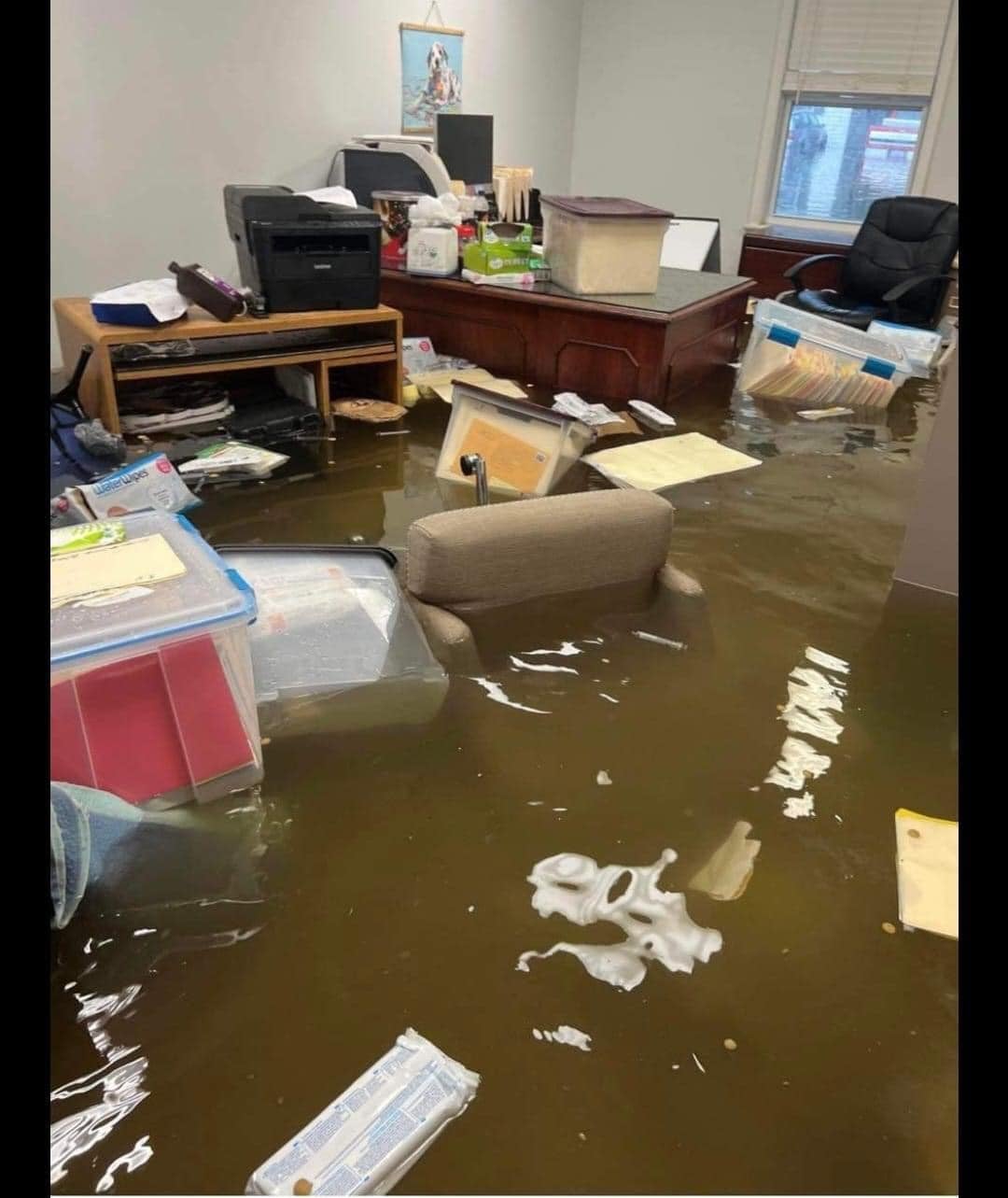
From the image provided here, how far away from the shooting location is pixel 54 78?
2.82m

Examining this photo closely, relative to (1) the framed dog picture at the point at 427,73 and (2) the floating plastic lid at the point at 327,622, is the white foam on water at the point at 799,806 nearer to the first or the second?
(2) the floating plastic lid at the point at 327,622

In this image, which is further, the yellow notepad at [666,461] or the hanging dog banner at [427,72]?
the hanging dog banner at [427,72]

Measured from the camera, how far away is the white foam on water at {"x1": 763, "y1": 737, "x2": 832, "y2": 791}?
1.33 m

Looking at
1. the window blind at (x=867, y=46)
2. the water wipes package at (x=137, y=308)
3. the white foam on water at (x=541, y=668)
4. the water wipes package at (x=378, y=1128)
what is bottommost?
the water wipes package at (x=378, y=1128)

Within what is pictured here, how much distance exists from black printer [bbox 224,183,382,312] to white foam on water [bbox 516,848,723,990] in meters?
2.06

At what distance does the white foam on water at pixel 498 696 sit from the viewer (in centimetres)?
146

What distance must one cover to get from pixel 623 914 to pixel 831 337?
2.69m

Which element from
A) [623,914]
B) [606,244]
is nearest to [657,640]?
[623,914]

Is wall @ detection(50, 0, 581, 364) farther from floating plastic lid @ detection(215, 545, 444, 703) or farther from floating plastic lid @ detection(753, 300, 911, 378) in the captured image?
floating plastic lid @ detection(753, 300, 911, 378)

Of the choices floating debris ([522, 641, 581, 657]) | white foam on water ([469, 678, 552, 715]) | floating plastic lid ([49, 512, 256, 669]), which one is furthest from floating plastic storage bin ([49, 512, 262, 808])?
floating debris ([522, 641, 581, 657])

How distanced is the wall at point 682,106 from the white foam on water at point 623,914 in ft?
16.6

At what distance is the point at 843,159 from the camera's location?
513 cm

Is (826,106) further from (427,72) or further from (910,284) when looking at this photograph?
(427,72)

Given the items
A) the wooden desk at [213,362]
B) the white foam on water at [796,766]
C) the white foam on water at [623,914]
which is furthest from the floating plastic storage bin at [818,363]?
the white foam on water at [623,914]
